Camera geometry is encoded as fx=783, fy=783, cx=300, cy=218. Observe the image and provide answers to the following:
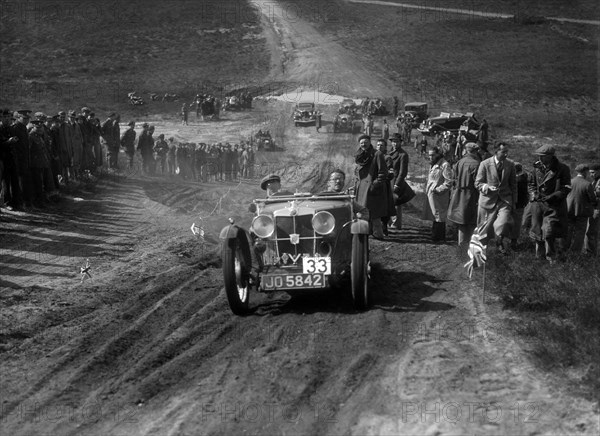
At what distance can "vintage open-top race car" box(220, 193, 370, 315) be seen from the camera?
367 inches

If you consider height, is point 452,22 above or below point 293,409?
above

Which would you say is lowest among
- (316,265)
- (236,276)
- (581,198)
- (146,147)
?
(146,147)

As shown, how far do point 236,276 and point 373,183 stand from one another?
4.42 meters

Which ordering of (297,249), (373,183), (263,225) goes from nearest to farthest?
(263,225) → (297,249) → (373,183)

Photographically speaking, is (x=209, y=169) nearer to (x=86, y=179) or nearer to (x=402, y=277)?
(x=86, y=179)

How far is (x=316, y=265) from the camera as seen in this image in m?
9.41

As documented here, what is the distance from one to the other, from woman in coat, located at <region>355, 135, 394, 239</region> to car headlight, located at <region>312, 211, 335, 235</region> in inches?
136

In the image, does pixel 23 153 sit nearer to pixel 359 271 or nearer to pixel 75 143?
pixel 75 143

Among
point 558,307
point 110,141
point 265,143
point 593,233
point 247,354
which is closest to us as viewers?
point 247,354

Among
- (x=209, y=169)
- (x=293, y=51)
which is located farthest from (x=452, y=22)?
(x=209, y=169)

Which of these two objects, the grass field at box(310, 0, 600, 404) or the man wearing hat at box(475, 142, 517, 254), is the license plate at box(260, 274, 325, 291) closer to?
the grass field at box(310, 0, 600, 404)

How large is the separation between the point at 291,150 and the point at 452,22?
46697 mm

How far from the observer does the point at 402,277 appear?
449 inches

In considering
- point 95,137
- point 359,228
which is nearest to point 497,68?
point 95,137
